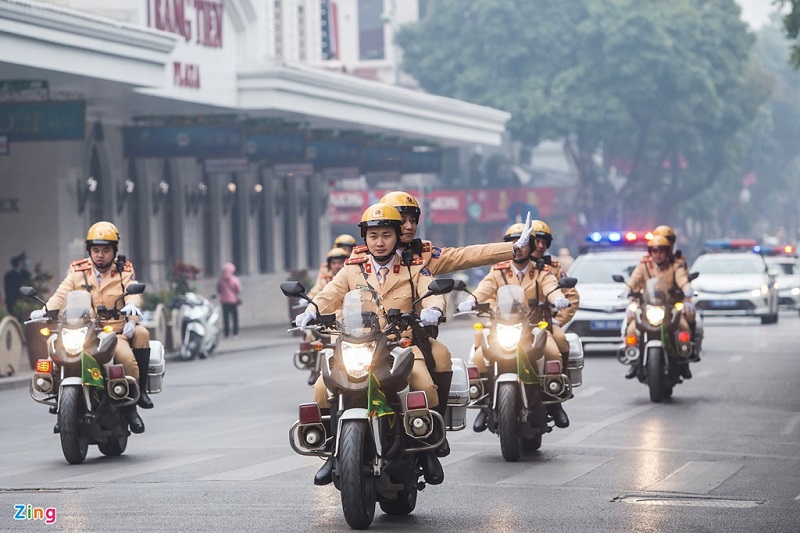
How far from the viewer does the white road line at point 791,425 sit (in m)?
15.7

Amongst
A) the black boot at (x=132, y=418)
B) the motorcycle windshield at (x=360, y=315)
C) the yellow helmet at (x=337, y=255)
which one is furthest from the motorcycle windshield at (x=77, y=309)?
the yellow helmet at (x=337, y=255)

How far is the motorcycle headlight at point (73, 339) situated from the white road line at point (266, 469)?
172 cm

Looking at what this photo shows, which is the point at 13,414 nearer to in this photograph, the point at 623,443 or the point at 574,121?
the point at 623,443

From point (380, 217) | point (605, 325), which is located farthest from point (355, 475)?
point (605, 325)

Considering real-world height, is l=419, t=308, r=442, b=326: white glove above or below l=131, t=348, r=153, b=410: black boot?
above

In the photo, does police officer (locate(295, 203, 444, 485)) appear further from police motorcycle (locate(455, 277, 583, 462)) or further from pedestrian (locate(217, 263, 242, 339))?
pedestrian (locate(217, 263, 242, 339))

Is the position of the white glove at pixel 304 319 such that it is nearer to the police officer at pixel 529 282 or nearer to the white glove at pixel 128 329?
the police officer at pixel 529 282

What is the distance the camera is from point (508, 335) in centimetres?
1351

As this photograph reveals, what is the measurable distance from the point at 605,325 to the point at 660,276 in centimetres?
803

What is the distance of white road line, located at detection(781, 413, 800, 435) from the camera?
15.7 m

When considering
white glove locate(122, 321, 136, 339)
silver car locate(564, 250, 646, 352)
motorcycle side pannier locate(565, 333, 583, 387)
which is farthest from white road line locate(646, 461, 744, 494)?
silver car locate(564, 250, 646, 352)

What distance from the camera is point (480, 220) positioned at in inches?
2744

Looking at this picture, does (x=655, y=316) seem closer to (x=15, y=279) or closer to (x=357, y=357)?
(x=357, y=357)

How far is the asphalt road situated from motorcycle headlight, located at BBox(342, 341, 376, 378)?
0.86m
